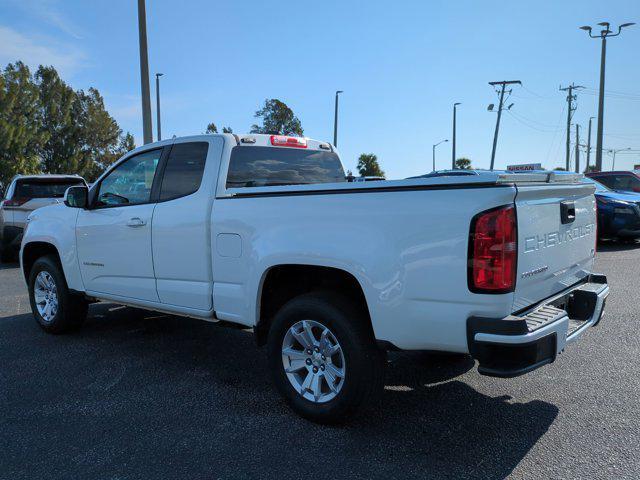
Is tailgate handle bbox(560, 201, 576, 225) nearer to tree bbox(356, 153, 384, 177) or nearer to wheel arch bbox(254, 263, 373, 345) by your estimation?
wheel arch bbox(254, 263, 373, 345)

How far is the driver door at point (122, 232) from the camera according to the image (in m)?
4.57

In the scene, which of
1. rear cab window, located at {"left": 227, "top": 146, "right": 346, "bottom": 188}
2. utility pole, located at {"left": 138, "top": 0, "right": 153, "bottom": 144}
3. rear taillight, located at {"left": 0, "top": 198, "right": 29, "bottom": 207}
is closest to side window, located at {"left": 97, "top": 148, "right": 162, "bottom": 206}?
rear cab window, located at {"left": 227, "top": 146, "right": 346, "bottom": 188}

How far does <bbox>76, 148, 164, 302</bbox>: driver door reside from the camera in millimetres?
4570

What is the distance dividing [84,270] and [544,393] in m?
4.25

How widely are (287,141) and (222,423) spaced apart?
101 inches

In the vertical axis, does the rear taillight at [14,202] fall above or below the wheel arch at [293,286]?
above

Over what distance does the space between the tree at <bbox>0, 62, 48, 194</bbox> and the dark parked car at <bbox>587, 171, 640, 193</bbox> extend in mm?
29521

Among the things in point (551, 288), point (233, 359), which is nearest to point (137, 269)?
point (233, 359)

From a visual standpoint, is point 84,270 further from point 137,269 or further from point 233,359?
point 233,359

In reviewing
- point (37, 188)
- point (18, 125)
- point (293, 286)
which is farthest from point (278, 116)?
point (293, 286)

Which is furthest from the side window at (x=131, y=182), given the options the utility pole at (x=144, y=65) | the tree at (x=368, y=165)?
the tree at (x=368, y=165)

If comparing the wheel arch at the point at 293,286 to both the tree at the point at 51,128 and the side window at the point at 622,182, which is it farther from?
the tree at the point at 51,128

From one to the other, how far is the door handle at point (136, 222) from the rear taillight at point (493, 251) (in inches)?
114

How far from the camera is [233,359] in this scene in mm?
4801
